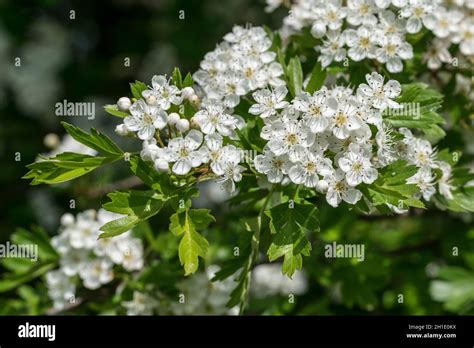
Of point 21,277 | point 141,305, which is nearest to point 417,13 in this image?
point 141,305

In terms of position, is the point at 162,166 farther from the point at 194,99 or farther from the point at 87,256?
the point at 87,256

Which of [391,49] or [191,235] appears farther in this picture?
[391,49]

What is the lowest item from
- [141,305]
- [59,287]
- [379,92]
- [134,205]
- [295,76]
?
[141,305]

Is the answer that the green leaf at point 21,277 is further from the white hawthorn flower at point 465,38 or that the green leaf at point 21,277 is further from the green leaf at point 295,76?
the white hawthorn flower at point 465,38

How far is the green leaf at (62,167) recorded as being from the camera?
7.95 feet

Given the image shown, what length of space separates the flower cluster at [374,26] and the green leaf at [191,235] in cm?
74

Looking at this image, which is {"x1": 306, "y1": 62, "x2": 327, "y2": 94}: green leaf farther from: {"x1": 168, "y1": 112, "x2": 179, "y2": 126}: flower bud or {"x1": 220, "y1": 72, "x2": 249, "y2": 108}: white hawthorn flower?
{"x1": 168, "y1": 112, "x2": 179, "y2": 126}: flower bud

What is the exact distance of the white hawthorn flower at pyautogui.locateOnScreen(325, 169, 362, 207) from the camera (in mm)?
2301

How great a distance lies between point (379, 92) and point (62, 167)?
105 centimetres

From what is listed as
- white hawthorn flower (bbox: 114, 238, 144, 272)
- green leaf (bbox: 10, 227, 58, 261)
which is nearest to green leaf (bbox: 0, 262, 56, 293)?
green leaf (bbox: 10, 227, 58, 261)

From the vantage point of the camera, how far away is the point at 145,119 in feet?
7.81

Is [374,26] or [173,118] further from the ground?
[374,26]

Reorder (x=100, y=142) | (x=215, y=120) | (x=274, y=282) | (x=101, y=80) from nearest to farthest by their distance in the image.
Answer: (x=215, y=120), (x=100, y=142), (x=274, y=282), (x=101, y=80)

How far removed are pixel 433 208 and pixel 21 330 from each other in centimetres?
187
